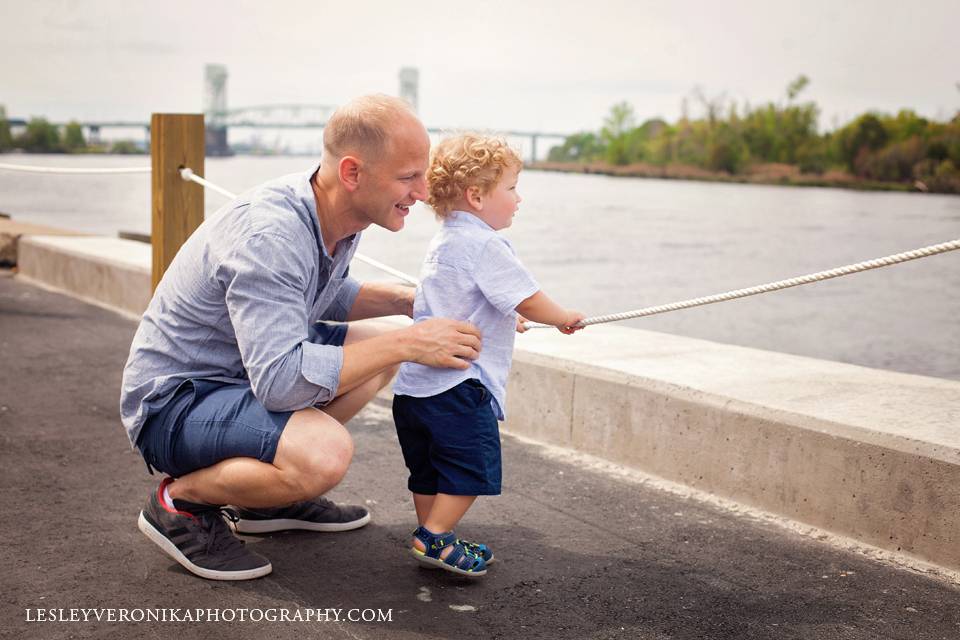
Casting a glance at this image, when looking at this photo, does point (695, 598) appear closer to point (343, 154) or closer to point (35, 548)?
point (343, 154)

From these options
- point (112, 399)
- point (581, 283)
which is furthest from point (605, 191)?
point (112, 399)

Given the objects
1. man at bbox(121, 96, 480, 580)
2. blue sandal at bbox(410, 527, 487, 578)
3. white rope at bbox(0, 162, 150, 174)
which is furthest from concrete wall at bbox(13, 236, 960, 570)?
white rope at bbox(0, 162, 150, 174)

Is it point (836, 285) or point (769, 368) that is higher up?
point (769, 368)

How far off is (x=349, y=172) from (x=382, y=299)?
68cm

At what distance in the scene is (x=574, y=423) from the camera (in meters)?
3.96

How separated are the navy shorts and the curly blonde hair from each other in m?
0.52

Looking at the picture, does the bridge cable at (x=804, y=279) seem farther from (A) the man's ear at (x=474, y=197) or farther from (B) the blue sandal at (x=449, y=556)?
(B) the blue sandal at (x=449, y=556)

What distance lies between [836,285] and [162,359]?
3213 cm

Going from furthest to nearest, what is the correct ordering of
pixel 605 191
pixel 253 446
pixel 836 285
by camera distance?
pixel 605 191
pixel 836 285
pixel 253 446

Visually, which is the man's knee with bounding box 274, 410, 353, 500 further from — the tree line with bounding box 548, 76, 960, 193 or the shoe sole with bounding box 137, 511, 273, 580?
the tree line with bounding box 548, 76, 960, 193

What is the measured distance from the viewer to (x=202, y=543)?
276cm

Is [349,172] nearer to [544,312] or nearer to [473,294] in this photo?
[473,294]

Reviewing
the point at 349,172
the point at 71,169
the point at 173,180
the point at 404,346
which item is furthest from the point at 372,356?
the point at 71,169

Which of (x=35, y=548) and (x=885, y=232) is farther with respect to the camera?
(x=885, y=232)
